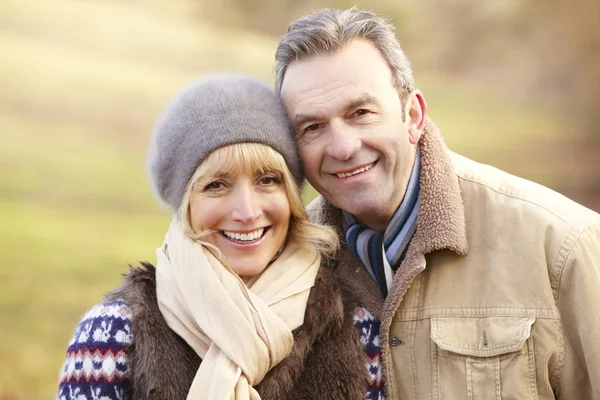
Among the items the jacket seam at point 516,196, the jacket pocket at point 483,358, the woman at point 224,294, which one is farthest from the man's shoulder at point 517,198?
the woman at point 224,294

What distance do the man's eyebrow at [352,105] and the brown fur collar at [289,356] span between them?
446 mm

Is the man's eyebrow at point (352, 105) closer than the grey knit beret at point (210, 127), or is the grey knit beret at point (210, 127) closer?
the grey knit beret at point (210, 127)

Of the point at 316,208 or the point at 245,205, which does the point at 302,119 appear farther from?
the point at 316,208

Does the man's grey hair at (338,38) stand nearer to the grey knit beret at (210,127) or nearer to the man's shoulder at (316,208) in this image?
the grey knit beret at (210,127)

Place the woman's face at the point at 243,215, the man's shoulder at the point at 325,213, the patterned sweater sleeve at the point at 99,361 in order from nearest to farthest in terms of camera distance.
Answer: the patterned sweater sleeve at the point at 99,361 < the woman's face at the point at 243,215 < the man's shoulder at the point at 325,213

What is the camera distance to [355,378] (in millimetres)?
1899

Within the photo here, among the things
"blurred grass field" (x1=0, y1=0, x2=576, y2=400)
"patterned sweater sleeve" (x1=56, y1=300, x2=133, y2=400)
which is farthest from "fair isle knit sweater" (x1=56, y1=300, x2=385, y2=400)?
"blurred grass field" (x1=0, y1=0, x2=576, y2=400)

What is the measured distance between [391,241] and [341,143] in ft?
1.08

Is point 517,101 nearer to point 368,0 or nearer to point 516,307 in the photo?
point 368,0

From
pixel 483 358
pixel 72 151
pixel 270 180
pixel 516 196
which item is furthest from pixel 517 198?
pixel 72 151

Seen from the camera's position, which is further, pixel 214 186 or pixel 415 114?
pixel 415 114

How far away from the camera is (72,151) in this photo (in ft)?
13.1

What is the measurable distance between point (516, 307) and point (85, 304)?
2599mm

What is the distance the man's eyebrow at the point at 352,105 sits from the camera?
81.0 inches
